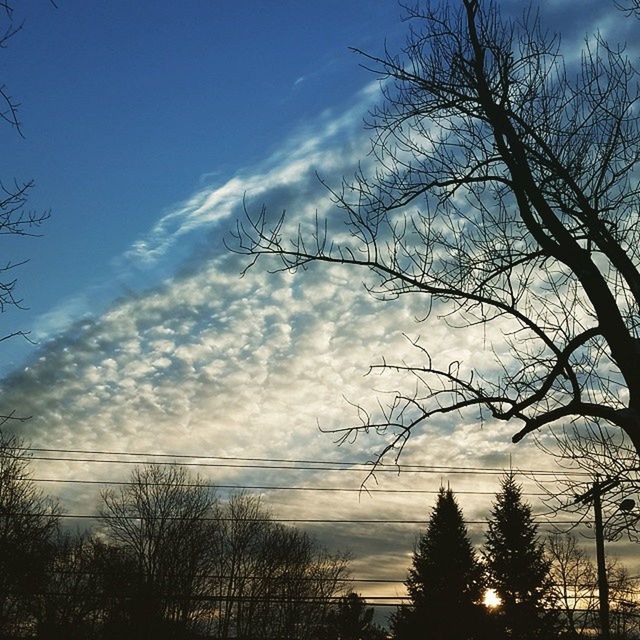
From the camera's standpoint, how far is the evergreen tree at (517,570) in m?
34.2

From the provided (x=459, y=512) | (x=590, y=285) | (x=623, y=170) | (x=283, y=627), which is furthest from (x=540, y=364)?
(x=283, y=627)

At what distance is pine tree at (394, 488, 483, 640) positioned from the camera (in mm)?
34219

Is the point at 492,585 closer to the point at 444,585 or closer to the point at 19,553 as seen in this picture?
the point at 444,585

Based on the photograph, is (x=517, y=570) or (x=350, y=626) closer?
(x=517, y=570)

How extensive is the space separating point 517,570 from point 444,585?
375 cm

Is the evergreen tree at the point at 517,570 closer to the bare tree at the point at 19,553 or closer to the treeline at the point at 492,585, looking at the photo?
the treeline at the point at 492,585

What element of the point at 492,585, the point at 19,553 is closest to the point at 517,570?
the point at 492,585

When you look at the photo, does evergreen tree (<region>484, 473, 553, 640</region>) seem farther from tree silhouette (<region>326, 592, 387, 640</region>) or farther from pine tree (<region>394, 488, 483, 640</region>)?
tree silhouette (<region>326, 592, 387, 640</region>)

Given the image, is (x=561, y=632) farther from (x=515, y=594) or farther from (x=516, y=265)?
(x=516, y=265)

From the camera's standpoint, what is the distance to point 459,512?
39.3m

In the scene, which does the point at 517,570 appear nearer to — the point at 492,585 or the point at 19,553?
the point at 492,585

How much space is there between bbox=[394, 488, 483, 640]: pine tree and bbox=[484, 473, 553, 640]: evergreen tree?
1133 mm

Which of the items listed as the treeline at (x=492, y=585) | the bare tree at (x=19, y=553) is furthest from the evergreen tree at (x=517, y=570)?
the bare tree at (x=19, y=553)

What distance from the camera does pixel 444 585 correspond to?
117 ft
